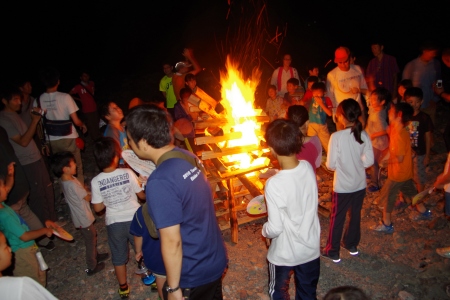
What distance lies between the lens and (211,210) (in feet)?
8.59

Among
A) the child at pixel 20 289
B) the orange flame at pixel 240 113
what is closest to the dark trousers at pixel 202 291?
the child at pixel 20 289

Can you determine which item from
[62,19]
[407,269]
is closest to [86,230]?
[407,269]

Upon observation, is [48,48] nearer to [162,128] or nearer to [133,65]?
[133,65]

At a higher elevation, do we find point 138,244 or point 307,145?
point 307,145

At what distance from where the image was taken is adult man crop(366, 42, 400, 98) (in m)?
8.14

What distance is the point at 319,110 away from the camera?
6.90m

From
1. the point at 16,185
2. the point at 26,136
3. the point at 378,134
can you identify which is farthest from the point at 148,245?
the point at 378,134

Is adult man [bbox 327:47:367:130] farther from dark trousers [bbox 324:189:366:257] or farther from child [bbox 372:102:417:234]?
dark trousers [bbox 324:189:366:257]

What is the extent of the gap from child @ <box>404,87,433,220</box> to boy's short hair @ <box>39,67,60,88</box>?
240 inches

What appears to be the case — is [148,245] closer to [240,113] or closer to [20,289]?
[20,289]

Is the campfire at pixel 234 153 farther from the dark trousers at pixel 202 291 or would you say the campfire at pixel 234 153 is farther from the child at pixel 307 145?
the dark trousers at pixel 202 291

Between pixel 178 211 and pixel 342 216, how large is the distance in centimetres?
295

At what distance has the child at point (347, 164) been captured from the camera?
397 cm

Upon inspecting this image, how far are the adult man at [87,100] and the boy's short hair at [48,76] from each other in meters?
3.83
